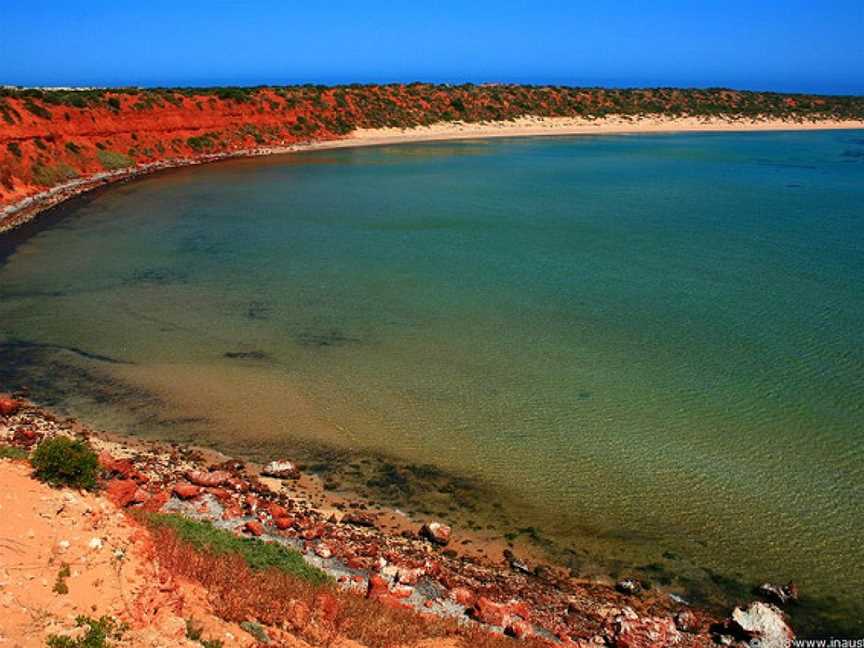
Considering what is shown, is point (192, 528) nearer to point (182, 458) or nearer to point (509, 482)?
point (182, 458)

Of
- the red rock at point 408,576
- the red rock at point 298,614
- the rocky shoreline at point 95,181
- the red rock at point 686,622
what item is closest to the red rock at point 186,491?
the red rock at point 408,576

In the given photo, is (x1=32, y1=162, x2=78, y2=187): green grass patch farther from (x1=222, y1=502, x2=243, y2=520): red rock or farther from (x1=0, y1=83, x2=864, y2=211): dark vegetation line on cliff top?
(x1=222, y1=502, x2=243, y2=520): red rock

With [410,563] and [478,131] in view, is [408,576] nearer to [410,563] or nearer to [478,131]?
[410,563]

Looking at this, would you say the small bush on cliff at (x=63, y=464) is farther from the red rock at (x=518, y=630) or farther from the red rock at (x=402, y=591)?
the red rock at (x=518, y=630)

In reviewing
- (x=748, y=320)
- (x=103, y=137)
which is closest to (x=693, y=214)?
(x=748, y=320)

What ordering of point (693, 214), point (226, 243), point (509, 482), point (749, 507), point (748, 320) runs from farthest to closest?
point (693, 214) → point (226, 243) → point (748, 320) → point (509, 482) → point (749, 507)

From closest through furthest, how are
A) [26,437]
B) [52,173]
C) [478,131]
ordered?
[26,437] < [52,173] < [478,131]

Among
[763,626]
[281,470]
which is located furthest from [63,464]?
Result: [763,626]
